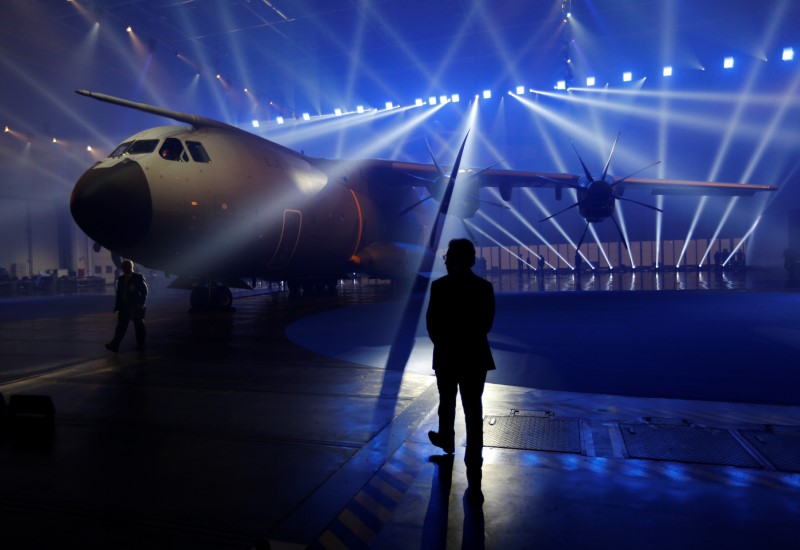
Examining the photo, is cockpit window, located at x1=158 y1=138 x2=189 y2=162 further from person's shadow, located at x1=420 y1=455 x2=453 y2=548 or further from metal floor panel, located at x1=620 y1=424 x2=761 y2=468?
metal floor panel, located at x1=620 y1=424 x2=761 y2=468

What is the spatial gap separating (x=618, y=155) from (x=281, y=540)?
46173 millimetres

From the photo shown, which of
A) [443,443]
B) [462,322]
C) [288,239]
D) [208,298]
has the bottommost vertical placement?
[443,443]

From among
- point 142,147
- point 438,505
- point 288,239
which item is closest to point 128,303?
point 142,147

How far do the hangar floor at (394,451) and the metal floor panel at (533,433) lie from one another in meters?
0.02

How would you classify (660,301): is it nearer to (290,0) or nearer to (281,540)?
(281,540)

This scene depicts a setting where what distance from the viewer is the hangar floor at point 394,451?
276 centimetres

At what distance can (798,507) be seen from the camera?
2908mm

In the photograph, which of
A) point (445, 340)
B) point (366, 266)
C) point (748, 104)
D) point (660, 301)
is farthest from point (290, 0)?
point (748, 104)

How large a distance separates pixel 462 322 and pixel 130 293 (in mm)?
7078

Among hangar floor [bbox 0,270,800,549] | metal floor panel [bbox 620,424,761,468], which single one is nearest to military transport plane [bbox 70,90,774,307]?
hangar floor [bbox 0,270,800,549]

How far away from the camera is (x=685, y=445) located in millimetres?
3957

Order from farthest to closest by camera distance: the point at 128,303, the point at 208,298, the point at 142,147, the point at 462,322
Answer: the point at 208,298
the point at 142,147
the point at 128,303
the point at 462,322

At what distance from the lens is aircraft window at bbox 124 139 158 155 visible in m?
11.2

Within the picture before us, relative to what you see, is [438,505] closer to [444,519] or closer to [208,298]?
[444,519]
